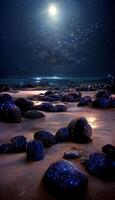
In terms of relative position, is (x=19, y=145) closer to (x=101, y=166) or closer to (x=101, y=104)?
(x=101, y=166)

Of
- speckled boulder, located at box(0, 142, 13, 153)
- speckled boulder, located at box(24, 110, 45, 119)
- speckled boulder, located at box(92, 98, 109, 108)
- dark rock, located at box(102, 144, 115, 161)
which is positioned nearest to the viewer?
dark rock, located at box(102, 144, 115, 161)

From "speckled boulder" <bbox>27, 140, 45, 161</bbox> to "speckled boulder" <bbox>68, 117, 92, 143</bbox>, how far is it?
0.73 m

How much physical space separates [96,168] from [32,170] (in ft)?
1.96

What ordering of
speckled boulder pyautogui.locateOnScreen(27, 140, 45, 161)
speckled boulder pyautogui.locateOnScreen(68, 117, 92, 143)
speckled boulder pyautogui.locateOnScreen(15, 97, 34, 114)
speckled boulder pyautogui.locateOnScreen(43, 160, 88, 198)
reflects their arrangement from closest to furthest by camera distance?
speckled boulder pyautogui.locateOnScreen(43, 160, 88, 198), speckled boulder pyautogui.locateOnScreen(27, 140, 45, 161), speckled boulder pyautogui.locateOnScreen(68, 117, 92, 143), speckled boulder pyautogui.locateOnScreen(15, 97, 34, 114)

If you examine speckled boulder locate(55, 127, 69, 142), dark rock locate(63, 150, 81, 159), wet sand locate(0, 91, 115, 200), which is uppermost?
speckled boulder locate(55, 127, 69, 142)

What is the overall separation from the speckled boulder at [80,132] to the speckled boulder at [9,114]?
1467 mm

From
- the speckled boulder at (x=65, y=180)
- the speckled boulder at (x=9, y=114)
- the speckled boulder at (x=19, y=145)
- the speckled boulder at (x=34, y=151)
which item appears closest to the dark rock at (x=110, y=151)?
the speckled boulder at (x=65, y=180)

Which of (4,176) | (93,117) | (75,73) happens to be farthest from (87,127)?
(75,73)

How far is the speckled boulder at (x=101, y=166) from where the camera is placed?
2.90 metres

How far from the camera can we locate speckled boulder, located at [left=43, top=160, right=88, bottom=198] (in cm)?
260

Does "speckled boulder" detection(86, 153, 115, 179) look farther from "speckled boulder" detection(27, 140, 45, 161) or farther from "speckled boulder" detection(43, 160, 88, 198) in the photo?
"speckled boulder" detection(27, 140, 45, 161)

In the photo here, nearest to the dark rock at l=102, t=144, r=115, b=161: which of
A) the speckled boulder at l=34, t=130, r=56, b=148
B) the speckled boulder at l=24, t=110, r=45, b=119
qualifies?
the speckled boulder at l=34, t=130, r=56, b=148

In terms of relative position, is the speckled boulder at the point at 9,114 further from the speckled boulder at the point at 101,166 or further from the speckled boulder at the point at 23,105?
the speckled boulder at the point at 101,166

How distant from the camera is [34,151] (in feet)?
11.0
